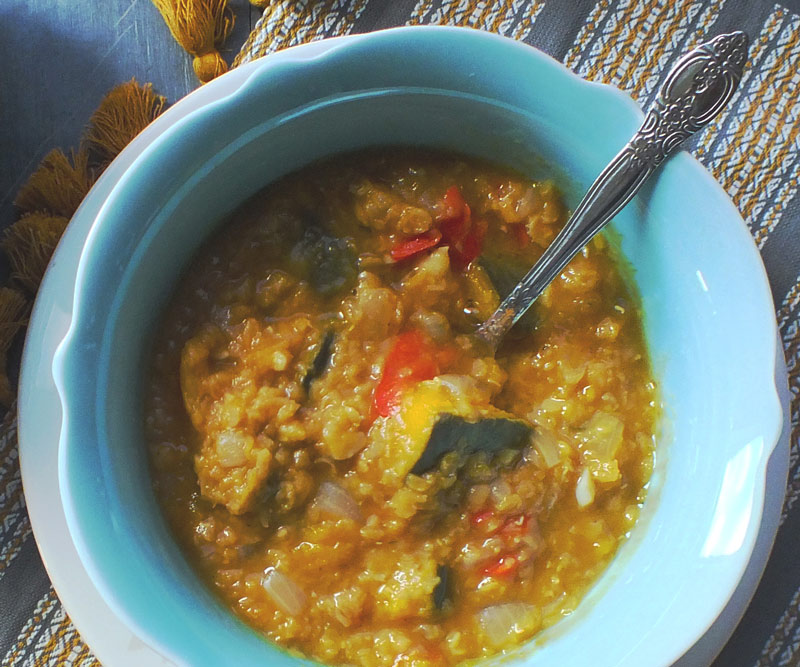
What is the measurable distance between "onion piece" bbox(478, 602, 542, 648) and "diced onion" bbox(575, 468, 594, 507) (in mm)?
330

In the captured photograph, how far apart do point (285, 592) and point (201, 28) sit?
168cm

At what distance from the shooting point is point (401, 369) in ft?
7.39

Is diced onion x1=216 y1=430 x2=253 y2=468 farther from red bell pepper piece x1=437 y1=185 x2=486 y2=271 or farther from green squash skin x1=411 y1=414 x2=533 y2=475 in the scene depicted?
red bell pepper piece x1=437 y1=185 x2=486 y2=271

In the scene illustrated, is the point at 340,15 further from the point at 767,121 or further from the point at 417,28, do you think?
the point at 767,121

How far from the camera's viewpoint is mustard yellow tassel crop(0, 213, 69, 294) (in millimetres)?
2506

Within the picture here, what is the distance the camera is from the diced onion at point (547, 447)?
2305 mm

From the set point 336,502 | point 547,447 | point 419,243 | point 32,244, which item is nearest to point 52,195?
point 32,244

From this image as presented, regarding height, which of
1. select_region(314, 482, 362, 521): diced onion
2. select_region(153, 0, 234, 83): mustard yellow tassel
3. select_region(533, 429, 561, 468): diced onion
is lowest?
select_region(314, 482, 362, 521): diced onion

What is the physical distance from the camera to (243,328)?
2225 millimetres

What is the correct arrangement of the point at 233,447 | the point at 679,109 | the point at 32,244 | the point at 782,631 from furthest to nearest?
the point at 782,631
the point at 32,244
the point at 233,447
the point at 679,109

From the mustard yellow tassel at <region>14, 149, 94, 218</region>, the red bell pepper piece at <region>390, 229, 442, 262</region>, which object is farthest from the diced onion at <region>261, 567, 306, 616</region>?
the mustard yellow tassel at <region>14, 149, 94, 218</region>

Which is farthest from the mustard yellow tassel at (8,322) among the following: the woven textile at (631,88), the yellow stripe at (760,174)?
the yellow stripe at (760,174)

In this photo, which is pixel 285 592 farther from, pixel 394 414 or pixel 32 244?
pixel 32 244

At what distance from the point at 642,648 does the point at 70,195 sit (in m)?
2.03
